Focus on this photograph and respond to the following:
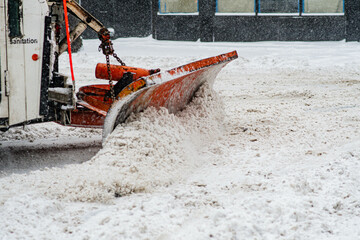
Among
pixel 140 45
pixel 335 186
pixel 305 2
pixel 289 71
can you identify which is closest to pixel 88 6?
pixel 140 45

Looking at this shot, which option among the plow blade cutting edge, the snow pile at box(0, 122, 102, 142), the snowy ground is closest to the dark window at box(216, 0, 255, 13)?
the snowy ground

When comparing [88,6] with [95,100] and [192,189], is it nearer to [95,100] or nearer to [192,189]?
[95,100]

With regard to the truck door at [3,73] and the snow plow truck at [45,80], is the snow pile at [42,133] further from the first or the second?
A: the truck door at [3,73]

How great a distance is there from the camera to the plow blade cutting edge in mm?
3768

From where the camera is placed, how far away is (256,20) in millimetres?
14492

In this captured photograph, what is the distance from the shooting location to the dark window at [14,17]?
376 cm

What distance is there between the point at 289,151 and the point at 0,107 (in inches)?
105

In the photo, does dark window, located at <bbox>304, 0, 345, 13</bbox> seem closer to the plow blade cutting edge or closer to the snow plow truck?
the plow blade cutting edge

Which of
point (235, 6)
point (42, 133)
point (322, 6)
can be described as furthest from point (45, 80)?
point (322, 6)

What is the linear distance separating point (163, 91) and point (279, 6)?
429 inches

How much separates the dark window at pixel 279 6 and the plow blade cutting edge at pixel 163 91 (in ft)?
31.8

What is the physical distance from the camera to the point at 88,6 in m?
16.2

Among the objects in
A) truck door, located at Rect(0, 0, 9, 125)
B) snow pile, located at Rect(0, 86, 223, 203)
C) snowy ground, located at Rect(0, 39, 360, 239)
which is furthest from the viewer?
truck door, located at Rect(0, 0, 9, 125)

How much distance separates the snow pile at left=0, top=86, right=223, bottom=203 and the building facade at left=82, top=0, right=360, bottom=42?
1044 centimetres
